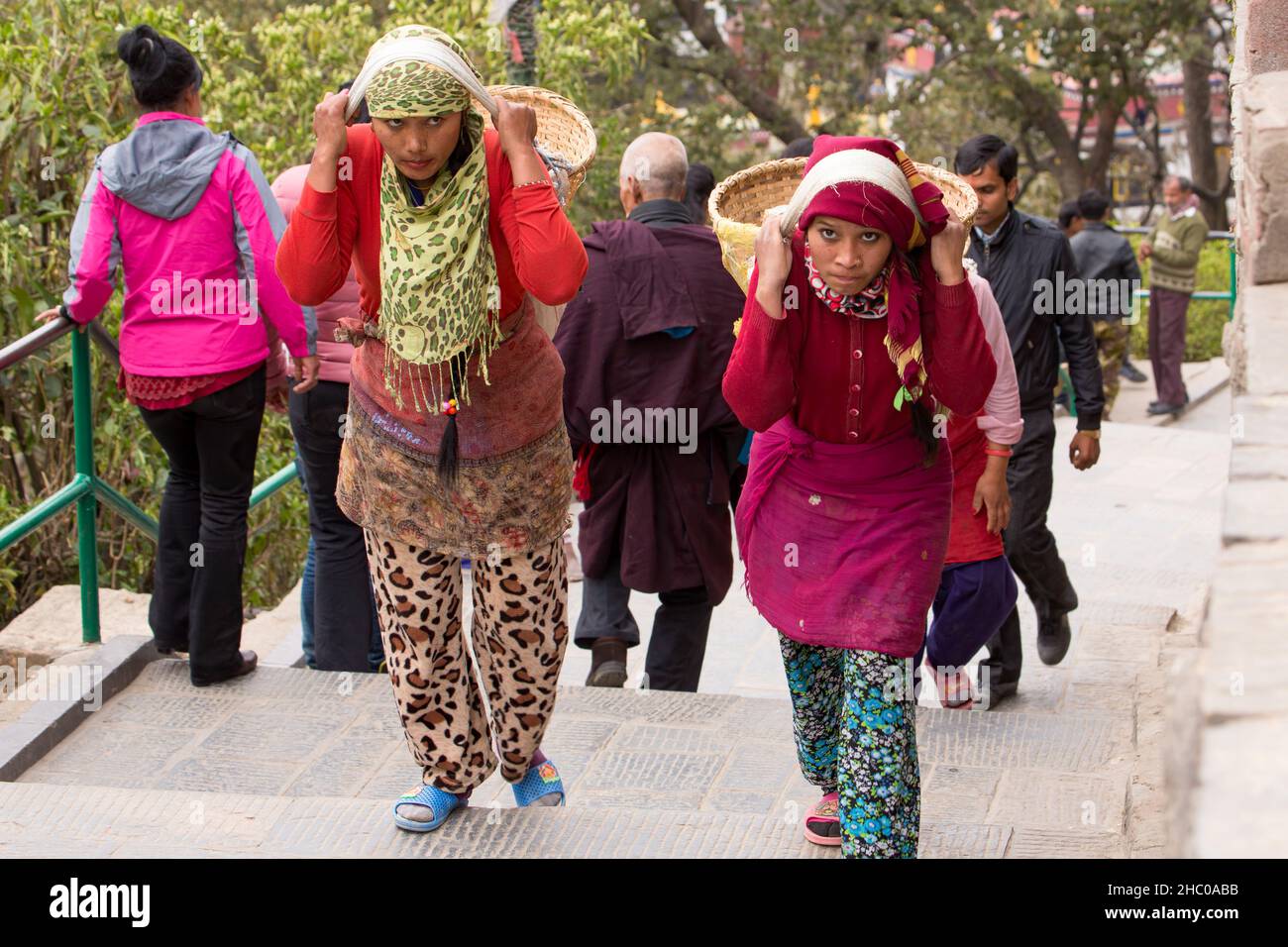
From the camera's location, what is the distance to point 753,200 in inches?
151

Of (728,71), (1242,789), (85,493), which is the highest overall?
(728,71)

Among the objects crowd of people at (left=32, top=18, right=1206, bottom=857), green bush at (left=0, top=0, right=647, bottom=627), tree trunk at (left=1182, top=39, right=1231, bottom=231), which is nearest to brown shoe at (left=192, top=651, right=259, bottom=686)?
crowd of people at (left=32, top=18, right=1206, bottom=857)

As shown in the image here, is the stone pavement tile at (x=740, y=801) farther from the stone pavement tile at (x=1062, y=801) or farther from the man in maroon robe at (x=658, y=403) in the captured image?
the man in maroon robe at (x=658, y=403)

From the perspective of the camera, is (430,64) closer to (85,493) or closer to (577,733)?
(577,733)

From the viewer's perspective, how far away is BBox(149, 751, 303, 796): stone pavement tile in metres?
4.14

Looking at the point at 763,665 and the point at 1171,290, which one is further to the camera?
the point at 1171,290

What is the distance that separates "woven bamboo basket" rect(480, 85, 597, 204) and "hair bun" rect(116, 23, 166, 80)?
104 cm

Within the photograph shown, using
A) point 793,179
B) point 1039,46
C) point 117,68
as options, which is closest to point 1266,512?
point 793,179

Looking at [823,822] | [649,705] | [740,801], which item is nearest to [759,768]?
[740,801]

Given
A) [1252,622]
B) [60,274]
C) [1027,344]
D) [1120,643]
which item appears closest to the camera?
[1252,622]

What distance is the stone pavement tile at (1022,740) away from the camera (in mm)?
4363

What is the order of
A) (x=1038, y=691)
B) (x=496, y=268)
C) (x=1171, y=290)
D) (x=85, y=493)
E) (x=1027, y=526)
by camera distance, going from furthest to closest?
(x=1171, y=290), (x=1038, y=691), (x=1027, y=526), (x=85, y=493), (x=496, y=268)

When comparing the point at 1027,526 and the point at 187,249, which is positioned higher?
the point at 187,249

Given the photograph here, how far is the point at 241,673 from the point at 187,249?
1317 millimetres
